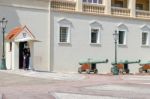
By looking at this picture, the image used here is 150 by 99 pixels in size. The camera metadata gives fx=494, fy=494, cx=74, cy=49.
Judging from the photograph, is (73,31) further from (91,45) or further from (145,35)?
(145,35)

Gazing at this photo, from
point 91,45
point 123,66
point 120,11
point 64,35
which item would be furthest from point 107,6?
point 123,66

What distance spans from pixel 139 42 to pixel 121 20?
3296 mm

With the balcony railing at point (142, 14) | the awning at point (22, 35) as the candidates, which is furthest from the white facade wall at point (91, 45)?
the awning at point (22, 35)

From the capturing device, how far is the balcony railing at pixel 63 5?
4309cm

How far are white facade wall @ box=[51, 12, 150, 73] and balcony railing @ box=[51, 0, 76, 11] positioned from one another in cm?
54

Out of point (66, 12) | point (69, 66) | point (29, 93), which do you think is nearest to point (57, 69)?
point (69, 66)

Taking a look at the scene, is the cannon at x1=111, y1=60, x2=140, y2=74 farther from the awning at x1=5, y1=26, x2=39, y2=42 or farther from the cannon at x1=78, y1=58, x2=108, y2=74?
the awning at x1=5, y1=26, x2=39, y2=42

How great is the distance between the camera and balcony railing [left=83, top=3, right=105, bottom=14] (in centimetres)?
4562

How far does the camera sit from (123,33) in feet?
160

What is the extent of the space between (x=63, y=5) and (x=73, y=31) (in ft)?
8.36

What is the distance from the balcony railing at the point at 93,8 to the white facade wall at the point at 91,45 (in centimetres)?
56

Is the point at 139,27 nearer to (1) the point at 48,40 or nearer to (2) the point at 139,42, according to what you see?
(2) the point at 139,42

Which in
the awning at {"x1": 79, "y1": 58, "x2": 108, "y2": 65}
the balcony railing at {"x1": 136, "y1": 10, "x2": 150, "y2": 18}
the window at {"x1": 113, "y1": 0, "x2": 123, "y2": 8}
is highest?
the window at {"x1": 113, "y1": 0, "x2": 123, "y2": 8}

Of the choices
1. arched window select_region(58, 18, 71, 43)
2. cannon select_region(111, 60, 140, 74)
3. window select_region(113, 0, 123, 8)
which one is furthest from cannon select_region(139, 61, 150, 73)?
arched window select_region(58, 18, 71, 43)
